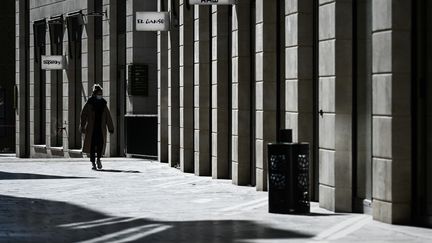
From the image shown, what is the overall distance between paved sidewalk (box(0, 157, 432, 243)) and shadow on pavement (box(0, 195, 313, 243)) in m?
0.01

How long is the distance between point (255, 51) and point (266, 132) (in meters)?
1.79

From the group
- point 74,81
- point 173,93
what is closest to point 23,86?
point 74,81

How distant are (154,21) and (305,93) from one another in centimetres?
1083

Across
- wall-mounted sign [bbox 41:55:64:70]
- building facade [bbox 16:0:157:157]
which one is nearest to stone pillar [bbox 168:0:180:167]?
building facade [bbox 16:0:157:157]

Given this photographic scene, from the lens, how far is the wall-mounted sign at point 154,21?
1045 inches

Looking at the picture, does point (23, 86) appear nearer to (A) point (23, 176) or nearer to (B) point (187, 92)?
(B) point (187, 92)

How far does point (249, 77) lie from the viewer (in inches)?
781

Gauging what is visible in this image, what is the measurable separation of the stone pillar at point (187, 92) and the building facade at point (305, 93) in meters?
0.02

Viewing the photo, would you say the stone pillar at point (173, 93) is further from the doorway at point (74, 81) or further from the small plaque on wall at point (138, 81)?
the doorway at point (74, 81)

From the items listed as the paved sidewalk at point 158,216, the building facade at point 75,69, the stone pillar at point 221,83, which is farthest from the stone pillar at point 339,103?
the building facade at point 75,69

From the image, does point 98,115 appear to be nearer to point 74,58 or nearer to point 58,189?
point 58,189

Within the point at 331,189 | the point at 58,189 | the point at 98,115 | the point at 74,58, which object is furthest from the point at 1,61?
the point at 331,189

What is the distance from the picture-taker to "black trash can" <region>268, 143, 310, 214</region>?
46.7ft

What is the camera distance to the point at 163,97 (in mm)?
28094
